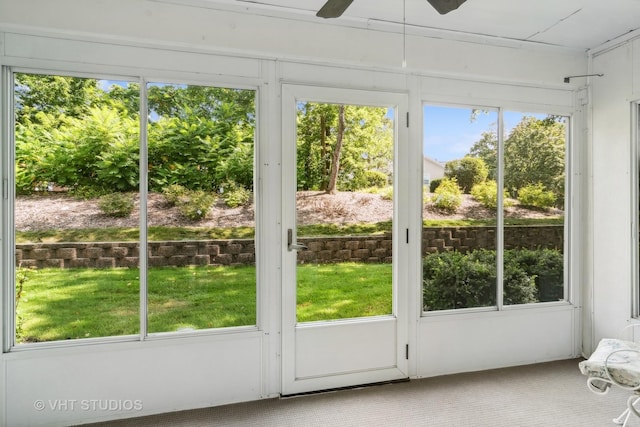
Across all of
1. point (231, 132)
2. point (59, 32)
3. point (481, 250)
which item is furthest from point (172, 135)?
point (481, 250)

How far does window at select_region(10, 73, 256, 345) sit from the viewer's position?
2463 mm

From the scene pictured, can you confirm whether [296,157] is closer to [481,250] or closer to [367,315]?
[367,315]

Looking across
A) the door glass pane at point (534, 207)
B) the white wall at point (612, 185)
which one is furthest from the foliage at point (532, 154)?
the white wall at point (612, 185)

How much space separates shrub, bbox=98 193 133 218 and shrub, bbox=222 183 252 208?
1.95ft

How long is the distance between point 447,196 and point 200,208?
1.88 m

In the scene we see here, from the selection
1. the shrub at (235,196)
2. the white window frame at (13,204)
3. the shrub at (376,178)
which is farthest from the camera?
the shrub at (376,178)

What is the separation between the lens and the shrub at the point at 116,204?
8.43 feet

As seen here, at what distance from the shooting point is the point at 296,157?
2859mm

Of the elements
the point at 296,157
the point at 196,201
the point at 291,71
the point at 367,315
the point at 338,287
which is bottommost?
the point at 367,315

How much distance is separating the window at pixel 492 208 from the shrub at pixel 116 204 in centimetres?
212

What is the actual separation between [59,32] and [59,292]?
1536mm

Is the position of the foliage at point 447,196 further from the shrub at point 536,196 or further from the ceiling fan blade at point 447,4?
the ceiling fan blade at point 447,4

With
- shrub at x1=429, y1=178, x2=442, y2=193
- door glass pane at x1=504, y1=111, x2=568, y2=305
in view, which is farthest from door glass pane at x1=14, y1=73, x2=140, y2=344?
door glass pane at x1=504, y1=111, x2=568, y2=305

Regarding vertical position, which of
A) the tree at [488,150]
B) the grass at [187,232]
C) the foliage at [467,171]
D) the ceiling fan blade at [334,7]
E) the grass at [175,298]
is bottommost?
the grass at [175,298]
